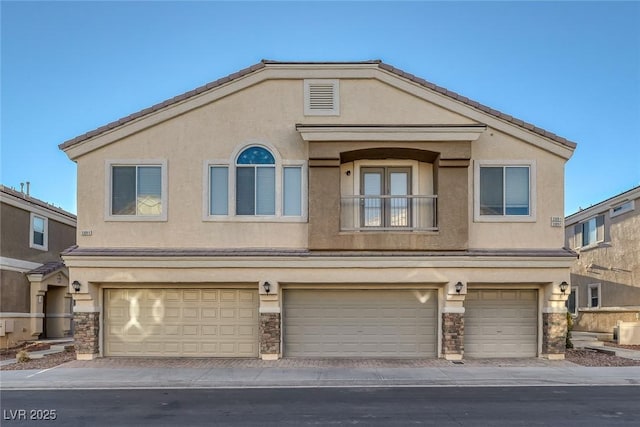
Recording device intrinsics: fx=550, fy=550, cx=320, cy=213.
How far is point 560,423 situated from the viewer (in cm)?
898

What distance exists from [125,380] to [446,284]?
8.70 m

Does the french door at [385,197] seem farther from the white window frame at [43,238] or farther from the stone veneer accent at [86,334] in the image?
the white window frame at [43,238]

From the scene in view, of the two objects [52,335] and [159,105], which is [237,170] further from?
[52,335]

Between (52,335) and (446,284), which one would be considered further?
(52,335)

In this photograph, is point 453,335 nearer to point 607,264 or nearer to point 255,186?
point 255,186

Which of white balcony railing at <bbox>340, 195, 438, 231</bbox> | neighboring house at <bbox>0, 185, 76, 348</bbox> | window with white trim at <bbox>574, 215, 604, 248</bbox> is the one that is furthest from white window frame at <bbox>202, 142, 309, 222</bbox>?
window with white trim at <bbox>574, 215, 604, 248</bbox>

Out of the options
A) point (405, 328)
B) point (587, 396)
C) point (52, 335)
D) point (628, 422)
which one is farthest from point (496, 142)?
point (52, 335)

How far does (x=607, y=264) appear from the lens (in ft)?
78.4

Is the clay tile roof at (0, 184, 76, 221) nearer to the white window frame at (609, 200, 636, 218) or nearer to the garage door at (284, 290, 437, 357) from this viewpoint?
the garage door at (284, 290, 437, 357)

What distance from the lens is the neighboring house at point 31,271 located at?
787 inches

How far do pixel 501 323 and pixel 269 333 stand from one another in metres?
6.73

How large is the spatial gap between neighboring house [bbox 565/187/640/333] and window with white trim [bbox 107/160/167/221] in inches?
715

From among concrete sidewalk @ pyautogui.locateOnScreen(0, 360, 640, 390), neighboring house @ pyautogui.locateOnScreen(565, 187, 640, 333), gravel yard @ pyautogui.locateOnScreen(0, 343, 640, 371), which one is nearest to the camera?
concrete sidewalk @ pyautogui.locateOnScreen(0, 360, 640, 390)

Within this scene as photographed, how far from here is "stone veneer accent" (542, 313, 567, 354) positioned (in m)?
15.5
